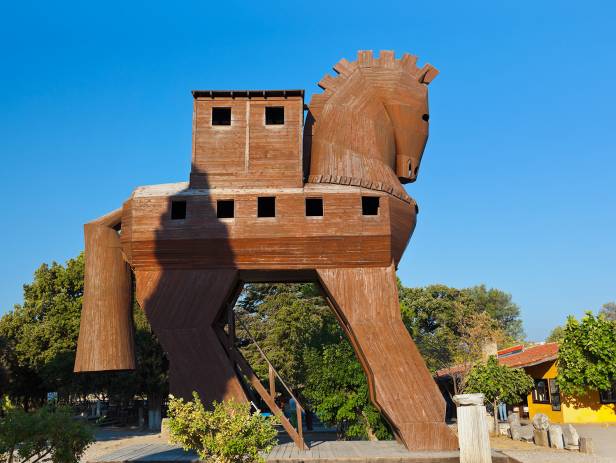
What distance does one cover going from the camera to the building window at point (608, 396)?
28250 millimetres

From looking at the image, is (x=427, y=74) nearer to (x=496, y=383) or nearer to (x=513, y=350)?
(x=496, y=383)

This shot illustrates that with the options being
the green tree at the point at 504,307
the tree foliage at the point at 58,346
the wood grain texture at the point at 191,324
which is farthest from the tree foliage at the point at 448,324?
the wood grain texture at the point at 191,324

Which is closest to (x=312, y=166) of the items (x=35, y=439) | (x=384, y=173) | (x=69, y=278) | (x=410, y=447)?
(x=384, y=173)

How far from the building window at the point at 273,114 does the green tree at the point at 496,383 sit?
15344mm

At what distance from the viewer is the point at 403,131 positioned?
1598cm

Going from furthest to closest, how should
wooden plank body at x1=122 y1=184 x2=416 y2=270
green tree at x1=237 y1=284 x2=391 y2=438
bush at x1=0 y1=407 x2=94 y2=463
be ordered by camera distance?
1. green tree at x1=237 y1=284 x2=391 y2=438
2. wooden plank body at x1=122 y1=184 x2=416 y2=270
3. bush at x1=0 y1=407 x2=94 y2=463

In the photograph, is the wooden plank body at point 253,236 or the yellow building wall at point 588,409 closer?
the wooden plank body at point 253,236

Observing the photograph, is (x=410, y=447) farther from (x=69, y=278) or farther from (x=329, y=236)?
(x=69, y=278)

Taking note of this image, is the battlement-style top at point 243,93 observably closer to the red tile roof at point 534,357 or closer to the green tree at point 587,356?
the green tree at point 587,356

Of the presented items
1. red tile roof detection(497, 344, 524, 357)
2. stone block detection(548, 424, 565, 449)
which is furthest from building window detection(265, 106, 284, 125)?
red tile roof detection(497, 344, 524, 357)

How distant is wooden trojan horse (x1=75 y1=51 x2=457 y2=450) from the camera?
43.8ft

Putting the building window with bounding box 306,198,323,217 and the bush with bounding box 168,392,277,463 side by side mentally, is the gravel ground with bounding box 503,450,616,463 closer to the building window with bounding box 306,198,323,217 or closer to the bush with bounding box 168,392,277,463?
the building window with bounding box 306,198,323,217

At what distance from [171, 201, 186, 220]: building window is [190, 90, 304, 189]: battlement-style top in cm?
61

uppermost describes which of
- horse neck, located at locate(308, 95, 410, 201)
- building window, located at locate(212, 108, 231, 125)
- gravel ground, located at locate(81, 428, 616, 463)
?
building window, located at locate(212, 108, 231, 125)
